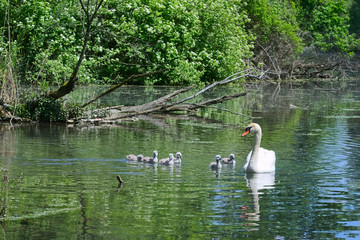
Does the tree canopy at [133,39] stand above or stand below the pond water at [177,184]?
above

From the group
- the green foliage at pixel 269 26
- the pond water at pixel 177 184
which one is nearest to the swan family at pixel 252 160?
the pond water at pixel 177 184

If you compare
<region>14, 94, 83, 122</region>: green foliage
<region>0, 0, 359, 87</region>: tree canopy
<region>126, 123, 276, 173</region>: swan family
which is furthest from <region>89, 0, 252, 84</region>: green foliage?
<region>126, 123, 276, 173</region>: swan family

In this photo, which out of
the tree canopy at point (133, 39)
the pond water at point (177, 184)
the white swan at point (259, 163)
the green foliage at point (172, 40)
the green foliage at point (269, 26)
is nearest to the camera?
the pond water at point (177, 184)

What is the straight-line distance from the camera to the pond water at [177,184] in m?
7.49

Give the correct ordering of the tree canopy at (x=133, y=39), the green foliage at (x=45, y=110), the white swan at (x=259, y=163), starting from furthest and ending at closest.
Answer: the tree canopy at (x=133, y=39)
the green foliage at (x=45, y=110)
the white swan at (x=259, y=163)

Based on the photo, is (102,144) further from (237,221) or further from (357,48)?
(357,48)

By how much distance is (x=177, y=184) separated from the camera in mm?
10266

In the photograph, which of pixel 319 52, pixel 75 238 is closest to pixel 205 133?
pixel 75 238

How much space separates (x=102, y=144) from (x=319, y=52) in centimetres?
3535

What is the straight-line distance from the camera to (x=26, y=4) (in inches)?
1112

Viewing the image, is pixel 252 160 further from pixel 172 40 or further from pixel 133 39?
pixel 133 39

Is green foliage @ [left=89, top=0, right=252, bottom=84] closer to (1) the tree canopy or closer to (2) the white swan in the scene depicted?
(1) the tree canopy

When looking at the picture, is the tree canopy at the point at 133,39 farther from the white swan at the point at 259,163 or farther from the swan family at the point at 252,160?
the white swan at the point at 259,163

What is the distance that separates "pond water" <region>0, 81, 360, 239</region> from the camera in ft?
24.6
